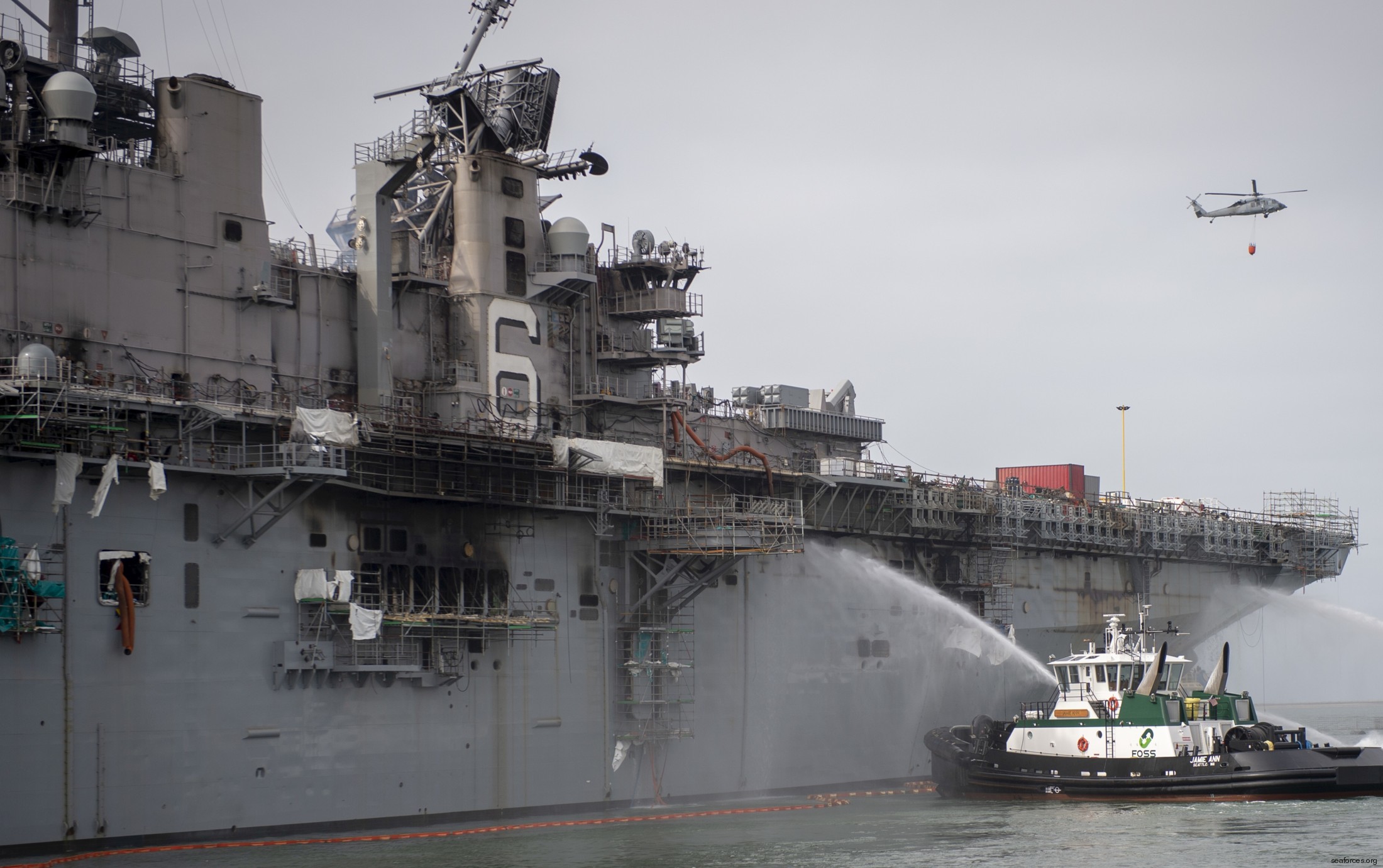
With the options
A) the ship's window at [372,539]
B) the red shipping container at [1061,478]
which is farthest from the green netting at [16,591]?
the red shipping container at [1061,478]

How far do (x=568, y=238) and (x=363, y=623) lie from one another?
1549cm

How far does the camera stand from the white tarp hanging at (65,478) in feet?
127

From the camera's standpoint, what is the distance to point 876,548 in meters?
63.1

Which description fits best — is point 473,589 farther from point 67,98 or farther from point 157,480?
point 67,98

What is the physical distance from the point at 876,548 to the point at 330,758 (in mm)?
26026

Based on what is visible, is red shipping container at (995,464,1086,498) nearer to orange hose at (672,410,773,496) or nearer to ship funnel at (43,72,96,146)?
orange hose at (672,410,773,496)

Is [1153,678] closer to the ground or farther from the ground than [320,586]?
closer to the ground

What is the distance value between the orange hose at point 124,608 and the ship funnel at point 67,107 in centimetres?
1091

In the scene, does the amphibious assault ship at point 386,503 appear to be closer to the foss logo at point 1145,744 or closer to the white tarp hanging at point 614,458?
the white tarp hanging at point 614,458

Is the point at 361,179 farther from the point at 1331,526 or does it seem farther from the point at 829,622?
the point at 1331,526

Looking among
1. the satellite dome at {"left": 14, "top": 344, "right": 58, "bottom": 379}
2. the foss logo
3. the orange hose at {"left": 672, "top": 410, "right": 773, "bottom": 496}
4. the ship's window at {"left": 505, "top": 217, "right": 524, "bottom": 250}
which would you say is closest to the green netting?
the satellite dome at {"left": 14, "top": 344, "right": 58, "bottom": 379}

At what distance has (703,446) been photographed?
5666cm

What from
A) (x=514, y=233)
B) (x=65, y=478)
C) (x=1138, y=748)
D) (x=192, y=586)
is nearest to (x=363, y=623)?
(x=192, y=586)

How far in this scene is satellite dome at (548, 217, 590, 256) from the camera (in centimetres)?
5294
